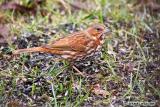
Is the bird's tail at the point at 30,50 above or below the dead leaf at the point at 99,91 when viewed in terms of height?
above

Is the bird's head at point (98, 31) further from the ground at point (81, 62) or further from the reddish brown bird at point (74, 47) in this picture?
the ground at point (81, 62)

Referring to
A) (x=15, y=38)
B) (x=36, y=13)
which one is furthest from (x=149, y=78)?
(x=36, y=13)

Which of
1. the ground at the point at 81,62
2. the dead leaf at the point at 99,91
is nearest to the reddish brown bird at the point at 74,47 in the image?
the ground at the point at 81,62

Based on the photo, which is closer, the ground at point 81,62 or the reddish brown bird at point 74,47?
the ground at point 81,62

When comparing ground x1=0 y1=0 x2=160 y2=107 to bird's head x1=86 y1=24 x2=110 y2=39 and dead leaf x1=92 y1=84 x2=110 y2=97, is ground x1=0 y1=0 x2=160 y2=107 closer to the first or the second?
dead leaf x1=92 y1=84 x2=110 y2=97

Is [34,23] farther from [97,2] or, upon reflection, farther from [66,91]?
[66,91]

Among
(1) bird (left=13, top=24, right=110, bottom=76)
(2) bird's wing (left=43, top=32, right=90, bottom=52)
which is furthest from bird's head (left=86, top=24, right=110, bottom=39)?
(2) bird's wing (left=43, top=32, right=90, bottom=52)

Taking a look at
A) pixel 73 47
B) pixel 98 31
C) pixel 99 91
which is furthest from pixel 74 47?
pixel 99 91

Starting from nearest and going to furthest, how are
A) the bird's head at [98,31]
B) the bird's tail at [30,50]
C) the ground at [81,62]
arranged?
the ground at [81,62]
the bird's tail at [30,50]
the bird's head at [98,31]
